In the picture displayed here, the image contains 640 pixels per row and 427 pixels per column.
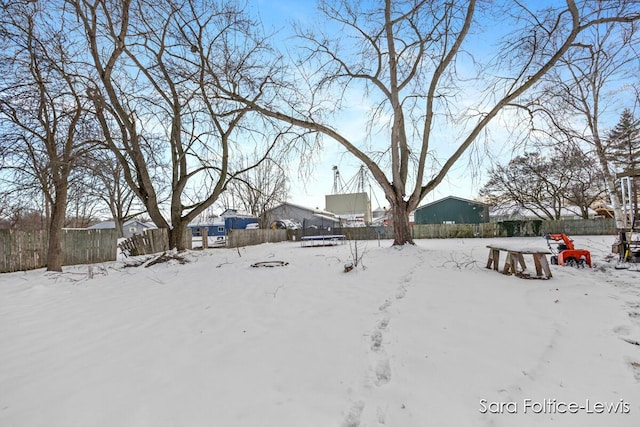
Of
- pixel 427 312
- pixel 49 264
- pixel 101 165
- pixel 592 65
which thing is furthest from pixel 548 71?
pixel 49 264

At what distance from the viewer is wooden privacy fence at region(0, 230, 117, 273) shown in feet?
26.4

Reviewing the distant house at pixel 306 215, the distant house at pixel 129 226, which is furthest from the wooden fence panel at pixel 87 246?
the distant house at pixel 129 226

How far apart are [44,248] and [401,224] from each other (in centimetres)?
1116

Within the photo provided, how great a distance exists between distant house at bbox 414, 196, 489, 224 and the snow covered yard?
77.0 ft

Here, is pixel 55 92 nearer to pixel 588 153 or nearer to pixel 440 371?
pixel 440 371

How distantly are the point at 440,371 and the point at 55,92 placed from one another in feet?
34.0

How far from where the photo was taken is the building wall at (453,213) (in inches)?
1017

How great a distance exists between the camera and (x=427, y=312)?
313 cm

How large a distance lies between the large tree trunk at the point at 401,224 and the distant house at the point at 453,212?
19.0 meters

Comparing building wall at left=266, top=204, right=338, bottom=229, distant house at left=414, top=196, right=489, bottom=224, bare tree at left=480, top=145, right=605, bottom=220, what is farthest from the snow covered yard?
building wall at left=266, top=204, right=338, bottom=229

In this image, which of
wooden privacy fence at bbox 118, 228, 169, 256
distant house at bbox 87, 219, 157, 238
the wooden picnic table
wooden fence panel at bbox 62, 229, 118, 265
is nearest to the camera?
the wooden picnic table

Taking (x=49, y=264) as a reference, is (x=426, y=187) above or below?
above

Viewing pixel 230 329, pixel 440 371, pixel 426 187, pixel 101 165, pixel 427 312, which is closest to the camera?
pixel 440 371

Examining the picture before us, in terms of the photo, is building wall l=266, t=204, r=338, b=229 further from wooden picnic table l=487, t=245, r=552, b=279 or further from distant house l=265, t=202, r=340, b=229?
wooden picnic table l=487, t=245, r=552, b=279
